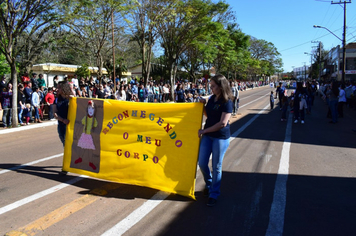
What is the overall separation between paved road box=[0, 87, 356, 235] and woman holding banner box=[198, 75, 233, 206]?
491mm

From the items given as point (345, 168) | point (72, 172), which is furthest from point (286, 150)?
point (72, 172)

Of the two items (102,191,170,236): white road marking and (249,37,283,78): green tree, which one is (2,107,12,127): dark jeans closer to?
(102,191,170,236): white road marking

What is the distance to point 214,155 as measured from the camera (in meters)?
4.32

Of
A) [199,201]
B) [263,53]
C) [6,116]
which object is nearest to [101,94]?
[6,116]

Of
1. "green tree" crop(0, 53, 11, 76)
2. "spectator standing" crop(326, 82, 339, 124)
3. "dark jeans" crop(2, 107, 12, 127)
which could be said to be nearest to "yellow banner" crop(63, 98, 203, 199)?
"dark jeans" crop(2, 107, 12, 127)

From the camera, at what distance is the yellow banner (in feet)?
14.8

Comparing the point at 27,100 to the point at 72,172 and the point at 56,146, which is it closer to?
the point at 56,146

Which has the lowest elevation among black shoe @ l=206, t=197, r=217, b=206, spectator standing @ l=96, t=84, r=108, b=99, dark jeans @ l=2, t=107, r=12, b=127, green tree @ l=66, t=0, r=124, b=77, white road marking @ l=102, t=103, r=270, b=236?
white road marking @ l=102, t=103, r=270, b=236

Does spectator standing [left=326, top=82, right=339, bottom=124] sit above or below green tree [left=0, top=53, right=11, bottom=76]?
below

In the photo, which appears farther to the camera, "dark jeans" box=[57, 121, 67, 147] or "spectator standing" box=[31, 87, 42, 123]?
"spectator standing" box=[31, 87, 42, 123]

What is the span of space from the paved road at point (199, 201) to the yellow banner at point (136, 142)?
272 millimetres

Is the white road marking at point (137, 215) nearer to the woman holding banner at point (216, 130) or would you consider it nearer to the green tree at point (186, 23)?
the woman holding banner at point (216, 130)

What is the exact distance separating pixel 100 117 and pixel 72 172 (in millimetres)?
1185

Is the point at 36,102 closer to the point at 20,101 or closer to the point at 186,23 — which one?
the point at 20,101
